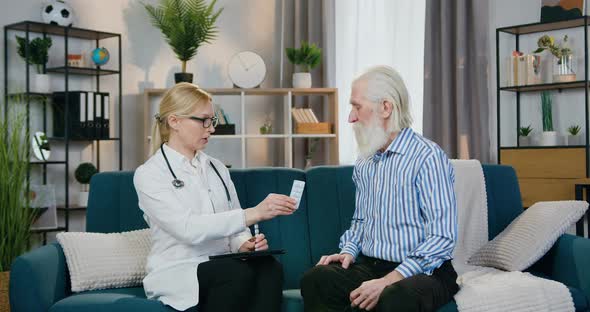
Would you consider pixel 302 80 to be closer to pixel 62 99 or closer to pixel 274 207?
pixel 62 99

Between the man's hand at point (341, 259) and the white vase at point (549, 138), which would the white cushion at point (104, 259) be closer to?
the man's hand at point (341, 259)

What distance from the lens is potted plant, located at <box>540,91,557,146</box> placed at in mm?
4398

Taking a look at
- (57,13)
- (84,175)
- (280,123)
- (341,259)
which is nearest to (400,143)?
(341,259)

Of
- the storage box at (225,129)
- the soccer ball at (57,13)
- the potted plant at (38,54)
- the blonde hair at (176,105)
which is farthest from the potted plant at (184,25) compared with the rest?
the blonde hair at (176,105)

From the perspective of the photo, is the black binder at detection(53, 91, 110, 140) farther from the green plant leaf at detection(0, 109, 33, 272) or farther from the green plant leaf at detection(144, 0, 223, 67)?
the green plant leaf at detection(0, 109, 33, 272)

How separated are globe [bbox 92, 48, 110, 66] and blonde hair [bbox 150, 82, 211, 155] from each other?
2821mm

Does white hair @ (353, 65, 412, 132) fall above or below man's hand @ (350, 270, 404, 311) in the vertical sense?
above

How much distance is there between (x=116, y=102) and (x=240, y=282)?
143 inches

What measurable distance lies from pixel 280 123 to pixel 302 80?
0.68 meters

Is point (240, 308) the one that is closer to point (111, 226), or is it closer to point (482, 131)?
point (111, 226)

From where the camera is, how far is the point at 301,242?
3.02 meters

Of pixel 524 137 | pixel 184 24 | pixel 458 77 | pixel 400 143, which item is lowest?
pixel 400 143

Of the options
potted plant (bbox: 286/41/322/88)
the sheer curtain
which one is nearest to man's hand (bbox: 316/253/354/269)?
the sheer curtain

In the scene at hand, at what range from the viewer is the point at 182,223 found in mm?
2395
